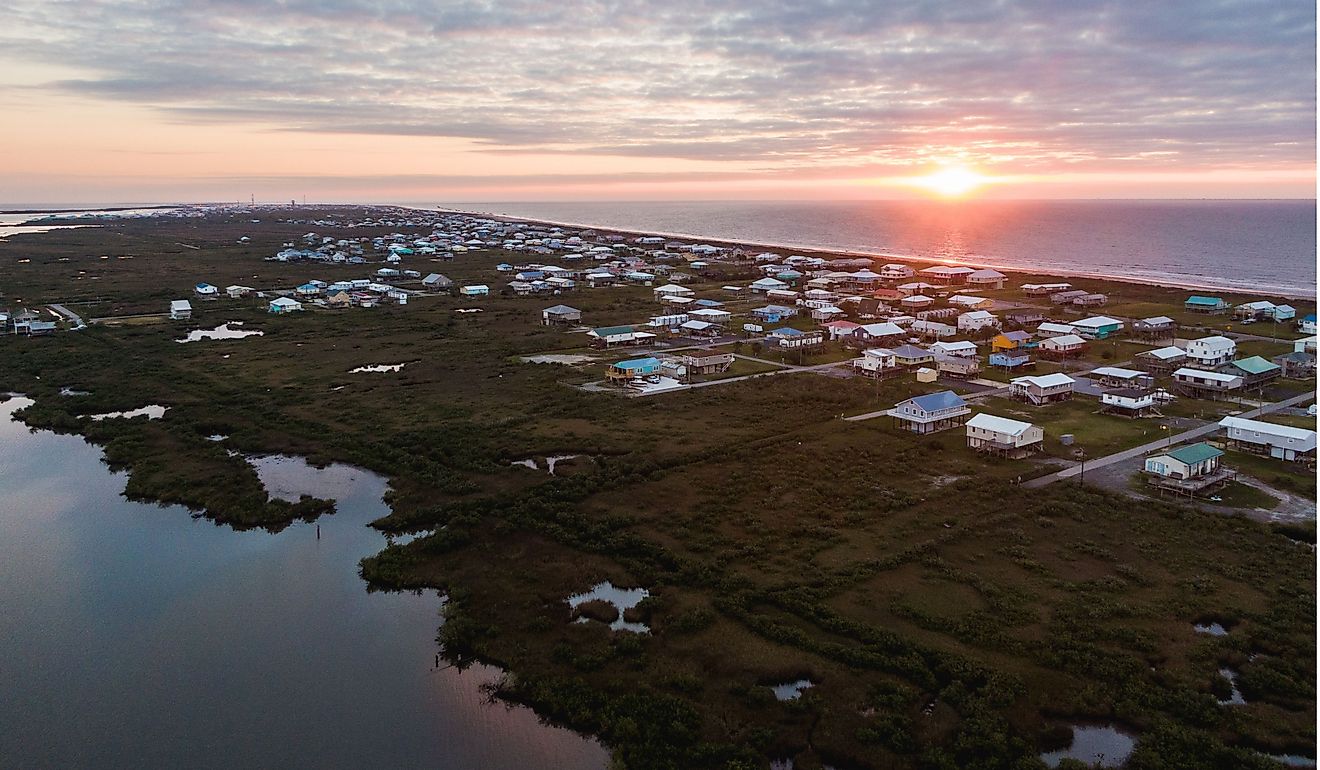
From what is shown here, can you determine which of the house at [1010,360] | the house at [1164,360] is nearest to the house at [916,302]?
the house at [1010,360]

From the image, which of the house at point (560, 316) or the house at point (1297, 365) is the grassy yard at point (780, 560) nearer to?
the house at point (1297, 365)

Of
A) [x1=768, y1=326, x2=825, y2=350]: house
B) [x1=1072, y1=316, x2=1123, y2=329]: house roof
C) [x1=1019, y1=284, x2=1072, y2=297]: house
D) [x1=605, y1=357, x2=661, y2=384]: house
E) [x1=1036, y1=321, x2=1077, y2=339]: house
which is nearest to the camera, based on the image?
[x1=605, y1=357, x2=661, y2=384]: house

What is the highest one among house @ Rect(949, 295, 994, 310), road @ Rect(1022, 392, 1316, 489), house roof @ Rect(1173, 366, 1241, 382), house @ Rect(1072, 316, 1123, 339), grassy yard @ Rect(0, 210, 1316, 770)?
house @ Rect(949, 295, 994, 310)

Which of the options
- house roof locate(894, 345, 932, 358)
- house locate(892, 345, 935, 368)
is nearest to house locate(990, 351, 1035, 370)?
house locate(892, 345, 935, 368)

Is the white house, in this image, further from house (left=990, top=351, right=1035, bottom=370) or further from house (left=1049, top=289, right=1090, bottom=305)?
house (left=1049, top=289, right=1090, bottom=305)

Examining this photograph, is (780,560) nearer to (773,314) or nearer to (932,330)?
(932,330)

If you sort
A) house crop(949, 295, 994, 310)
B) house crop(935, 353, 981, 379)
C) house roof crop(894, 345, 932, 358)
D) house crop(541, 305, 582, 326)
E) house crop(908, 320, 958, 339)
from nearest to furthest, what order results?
1. house crop(935, 353, 981, 379)
2. house roof crop(894, 345, 932, 358)
3. house crop(908, 320, 958, 339)
4. house crop(541, 305, 582, 326)
5. house crop(949, 295, 994, 310)
